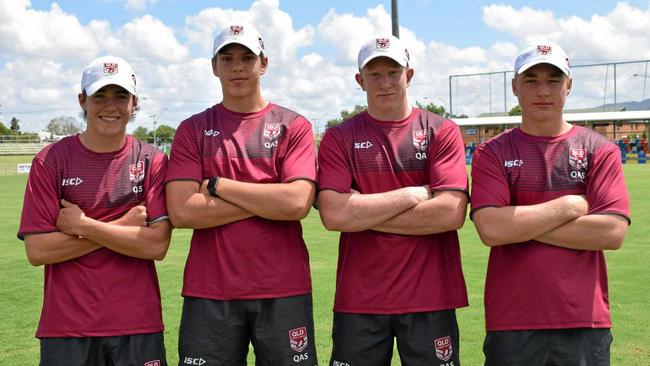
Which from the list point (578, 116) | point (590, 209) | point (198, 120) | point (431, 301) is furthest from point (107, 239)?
point (578, 116)

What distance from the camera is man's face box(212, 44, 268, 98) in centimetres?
437

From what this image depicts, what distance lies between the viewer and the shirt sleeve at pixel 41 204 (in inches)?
162

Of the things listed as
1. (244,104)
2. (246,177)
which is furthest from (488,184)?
(244,104)

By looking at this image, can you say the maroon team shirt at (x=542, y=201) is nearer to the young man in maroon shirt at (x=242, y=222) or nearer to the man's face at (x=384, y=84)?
the man's face at (x=384, y=84)

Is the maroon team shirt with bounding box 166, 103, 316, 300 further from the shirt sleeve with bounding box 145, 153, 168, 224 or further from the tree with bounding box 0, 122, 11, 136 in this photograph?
the tree with bounding box 0, 122, 11, 136

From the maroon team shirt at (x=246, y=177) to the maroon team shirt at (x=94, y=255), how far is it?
0.23m

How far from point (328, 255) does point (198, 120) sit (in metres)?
6.77

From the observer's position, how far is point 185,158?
4.36 metres

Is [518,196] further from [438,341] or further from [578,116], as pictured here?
[578,116]

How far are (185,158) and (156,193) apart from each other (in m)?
0.28

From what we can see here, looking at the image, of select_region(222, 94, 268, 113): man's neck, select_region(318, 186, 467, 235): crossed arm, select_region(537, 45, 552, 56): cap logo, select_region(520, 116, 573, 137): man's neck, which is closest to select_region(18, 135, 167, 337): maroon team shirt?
select_region(222, 94, 268, 113): man's neck

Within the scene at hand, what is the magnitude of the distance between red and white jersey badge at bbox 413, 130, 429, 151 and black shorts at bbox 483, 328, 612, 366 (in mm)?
1222

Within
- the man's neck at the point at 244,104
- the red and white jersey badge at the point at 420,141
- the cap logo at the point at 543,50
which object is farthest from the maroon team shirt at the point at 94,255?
the cap logo at the point at 543,50

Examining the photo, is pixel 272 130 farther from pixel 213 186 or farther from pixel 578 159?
pixel 578 159
